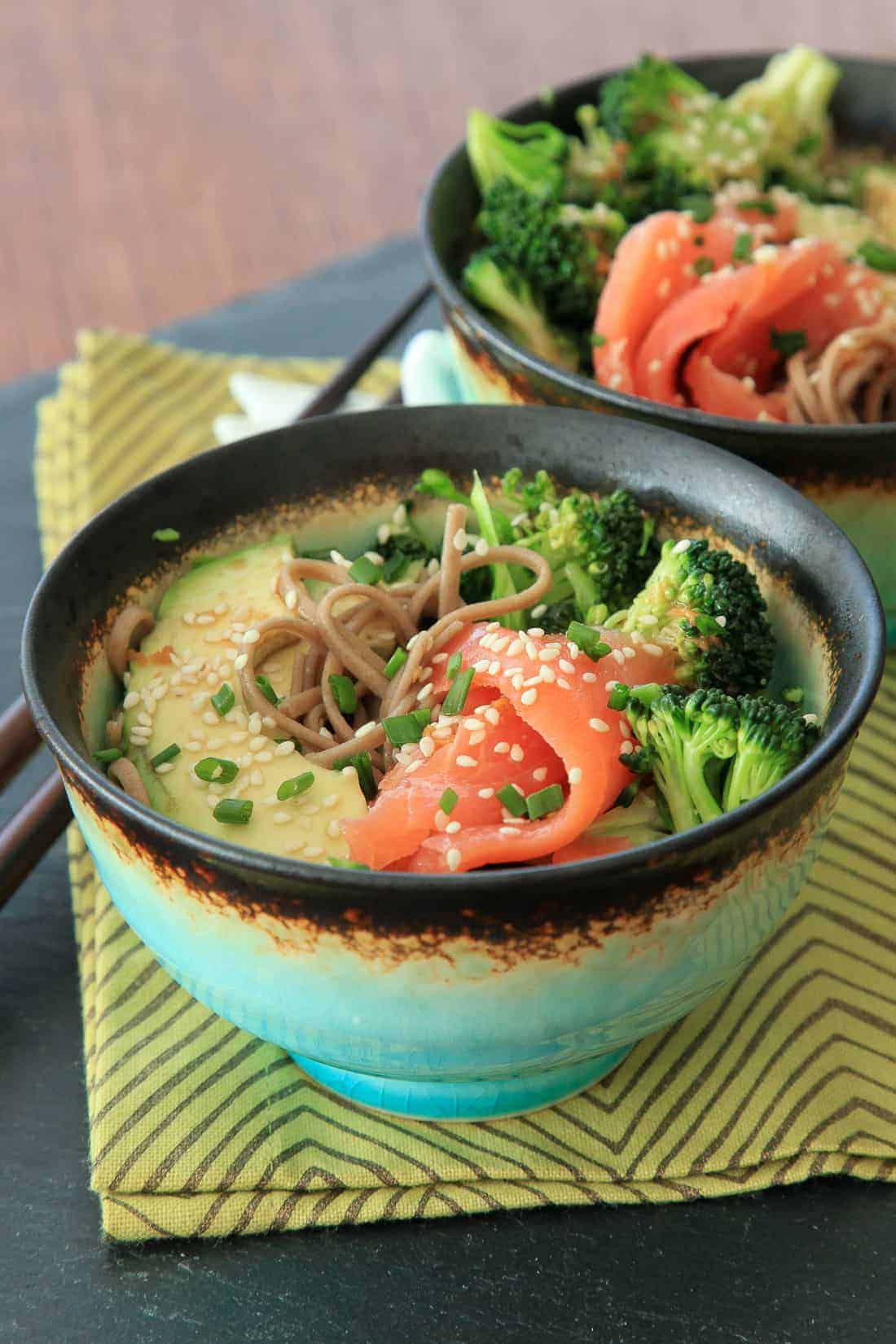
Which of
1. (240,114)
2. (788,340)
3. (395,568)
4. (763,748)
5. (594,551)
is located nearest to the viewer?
(763,748)

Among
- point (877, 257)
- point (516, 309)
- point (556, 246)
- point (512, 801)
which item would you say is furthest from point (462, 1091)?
point (877, 257)

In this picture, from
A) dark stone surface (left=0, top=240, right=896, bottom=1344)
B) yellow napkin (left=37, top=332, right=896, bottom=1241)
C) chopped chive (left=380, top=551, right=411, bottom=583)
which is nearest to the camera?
dark stone surface (left=0, top=240, right=896, bottom=1344)

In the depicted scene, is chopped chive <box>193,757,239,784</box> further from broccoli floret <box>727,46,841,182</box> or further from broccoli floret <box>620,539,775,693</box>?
broccoli floret <box>727,46,841,182</box>

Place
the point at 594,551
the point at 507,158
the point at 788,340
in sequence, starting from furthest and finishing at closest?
the point at 507,158 → the point at 788,340 → the point at 594,551

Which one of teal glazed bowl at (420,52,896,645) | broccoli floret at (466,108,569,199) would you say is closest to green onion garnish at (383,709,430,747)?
teal glazed bowl at (420,52,896,645)

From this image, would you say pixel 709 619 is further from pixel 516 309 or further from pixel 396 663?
pixel 516 309

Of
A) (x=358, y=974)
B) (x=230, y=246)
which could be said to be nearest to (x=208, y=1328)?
(x=358, y=974)

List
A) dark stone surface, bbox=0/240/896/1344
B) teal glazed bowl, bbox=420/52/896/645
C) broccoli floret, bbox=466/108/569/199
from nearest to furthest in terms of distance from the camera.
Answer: dark stone surface, bbox=0/240/896/1344 < teal glazed bowl, bbox=420/52/896/645 < broccoli floret, bbox=466/108/569/199

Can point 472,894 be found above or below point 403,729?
above
